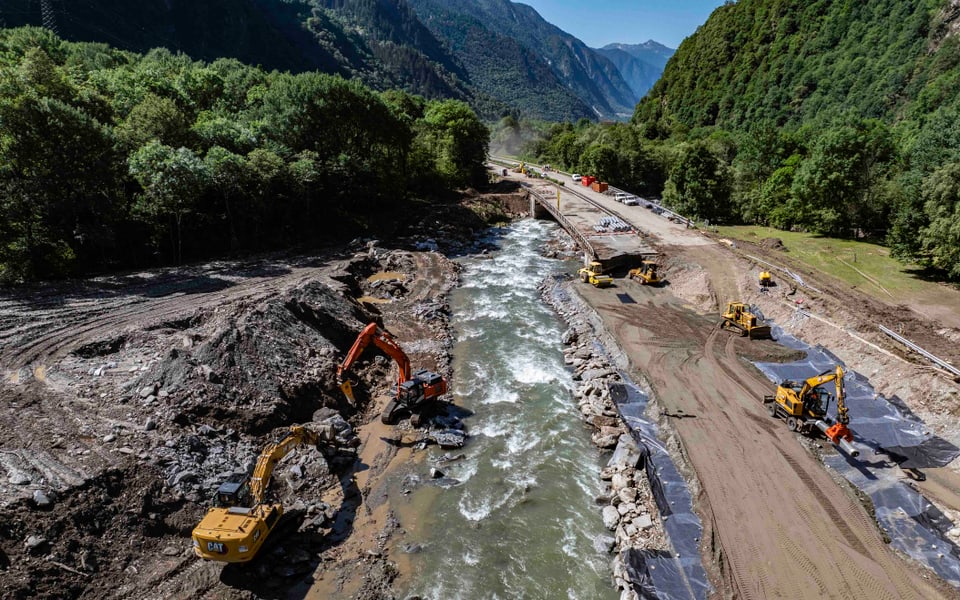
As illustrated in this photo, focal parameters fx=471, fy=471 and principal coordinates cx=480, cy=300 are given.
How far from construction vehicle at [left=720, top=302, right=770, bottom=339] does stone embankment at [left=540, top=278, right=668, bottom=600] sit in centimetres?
827

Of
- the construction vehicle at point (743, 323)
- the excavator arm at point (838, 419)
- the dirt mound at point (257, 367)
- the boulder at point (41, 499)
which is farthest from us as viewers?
the construction vehicle at point (743, 323)

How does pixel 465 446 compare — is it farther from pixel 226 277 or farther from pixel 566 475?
pixel 226 277

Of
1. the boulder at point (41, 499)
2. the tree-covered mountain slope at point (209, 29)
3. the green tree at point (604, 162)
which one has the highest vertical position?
the tree-covered mountain slope at point (209, 29)

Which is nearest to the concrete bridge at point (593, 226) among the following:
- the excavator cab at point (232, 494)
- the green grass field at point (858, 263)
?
the green grass field at point (858, 263)

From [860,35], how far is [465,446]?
437ft

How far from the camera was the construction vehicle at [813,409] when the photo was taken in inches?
790

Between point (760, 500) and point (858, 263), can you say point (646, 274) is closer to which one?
point (858, 263)

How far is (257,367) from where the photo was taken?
22.6 meters

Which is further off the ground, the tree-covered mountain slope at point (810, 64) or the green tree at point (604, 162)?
the tree-covered mountain slope at point (810, 64)

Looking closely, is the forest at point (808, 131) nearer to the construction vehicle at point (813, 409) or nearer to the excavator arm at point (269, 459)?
the construction vehicle at point (813, 409)

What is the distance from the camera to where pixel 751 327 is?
30.7 m

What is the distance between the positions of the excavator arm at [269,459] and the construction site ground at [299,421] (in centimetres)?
145

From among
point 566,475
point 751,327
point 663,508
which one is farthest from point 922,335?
point 566,475

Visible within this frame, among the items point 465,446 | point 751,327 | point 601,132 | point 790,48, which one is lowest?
point 465,446
